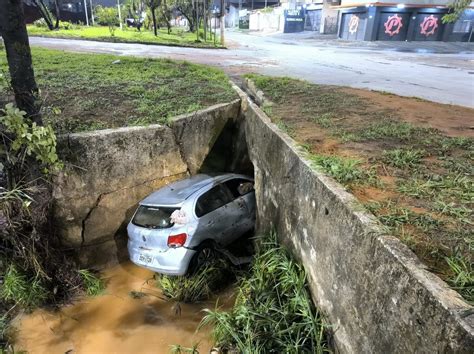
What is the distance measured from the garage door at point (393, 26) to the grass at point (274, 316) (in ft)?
109

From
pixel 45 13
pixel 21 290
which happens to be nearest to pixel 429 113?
pixel 21 290

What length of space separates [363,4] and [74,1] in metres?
29.6

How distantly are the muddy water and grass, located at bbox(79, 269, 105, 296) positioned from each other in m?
0.11

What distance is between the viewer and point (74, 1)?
4047 cm

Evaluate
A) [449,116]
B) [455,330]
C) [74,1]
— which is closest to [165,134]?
[449,116]

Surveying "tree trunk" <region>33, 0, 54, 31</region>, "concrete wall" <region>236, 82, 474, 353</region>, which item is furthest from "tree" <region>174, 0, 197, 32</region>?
"concrete wall" <region>236, 82, 474, 353</region>

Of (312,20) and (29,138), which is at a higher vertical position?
(312,20)

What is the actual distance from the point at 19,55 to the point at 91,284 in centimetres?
371

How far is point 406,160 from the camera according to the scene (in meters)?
4.48

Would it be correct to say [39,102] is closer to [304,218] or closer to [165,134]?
[165,134]

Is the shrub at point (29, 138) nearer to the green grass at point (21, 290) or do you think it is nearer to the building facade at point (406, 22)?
the green grass at point (21, 290)

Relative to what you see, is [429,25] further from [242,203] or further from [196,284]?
[196,284]

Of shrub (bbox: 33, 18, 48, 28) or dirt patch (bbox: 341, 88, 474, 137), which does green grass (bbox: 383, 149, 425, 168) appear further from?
shrub (bbox: 33, 18, 48, 28)

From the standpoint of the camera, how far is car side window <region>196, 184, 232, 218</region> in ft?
19.6
